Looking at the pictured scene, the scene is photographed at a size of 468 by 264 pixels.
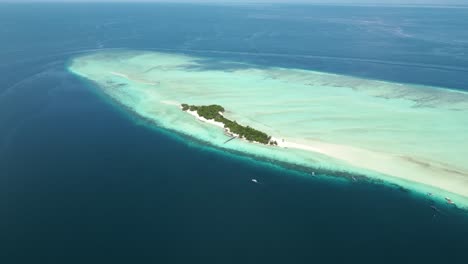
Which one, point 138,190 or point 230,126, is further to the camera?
point 230,126

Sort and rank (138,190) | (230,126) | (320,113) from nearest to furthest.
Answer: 1. (138,190)
2. (230,126)
3. (320,113)

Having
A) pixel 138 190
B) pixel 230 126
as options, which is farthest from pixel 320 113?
pixel 138 190

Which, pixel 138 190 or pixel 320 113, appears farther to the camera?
pixel 320 113

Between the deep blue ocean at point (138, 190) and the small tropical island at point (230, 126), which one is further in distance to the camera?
the small tropical island at point (230, 126)

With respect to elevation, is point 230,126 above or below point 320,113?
above

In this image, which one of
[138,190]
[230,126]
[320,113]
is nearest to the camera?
[138,190]

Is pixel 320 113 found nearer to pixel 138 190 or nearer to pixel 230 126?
pixel 230 126
